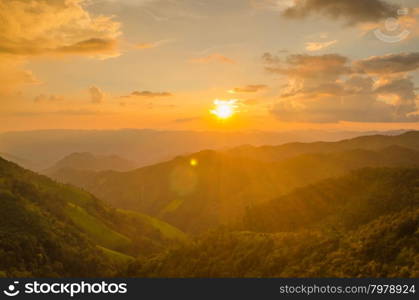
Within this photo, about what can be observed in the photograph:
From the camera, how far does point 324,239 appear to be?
2373 inches

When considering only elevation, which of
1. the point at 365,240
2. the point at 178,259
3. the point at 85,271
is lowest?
the point at 85,271

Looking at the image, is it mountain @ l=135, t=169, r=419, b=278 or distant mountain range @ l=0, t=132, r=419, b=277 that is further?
distant mountain range @ l=0, t=132, r=419, b=277

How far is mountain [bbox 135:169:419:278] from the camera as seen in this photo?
46.7 m

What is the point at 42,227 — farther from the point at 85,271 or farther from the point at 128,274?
the point at 128,274

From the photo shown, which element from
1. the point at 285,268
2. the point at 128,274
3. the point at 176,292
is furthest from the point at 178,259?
the point at 176,292

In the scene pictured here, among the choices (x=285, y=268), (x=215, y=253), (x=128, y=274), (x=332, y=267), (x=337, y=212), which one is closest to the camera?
(x=332, y=267)

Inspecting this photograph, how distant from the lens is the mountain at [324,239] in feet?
153

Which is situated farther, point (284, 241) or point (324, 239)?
point (284, 241)

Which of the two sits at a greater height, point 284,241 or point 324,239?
point 324,239

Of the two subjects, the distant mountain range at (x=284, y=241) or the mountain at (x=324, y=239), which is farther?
the distant mountain range at (x=284, y=241)

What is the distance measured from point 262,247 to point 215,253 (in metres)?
13.7

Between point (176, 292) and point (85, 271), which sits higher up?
point (176, 292)

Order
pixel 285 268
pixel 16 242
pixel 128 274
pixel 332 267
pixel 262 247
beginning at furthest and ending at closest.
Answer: pixel 16 242
pixel 128 274
pixel 262 247
pixel 285 268
pixel 332 267

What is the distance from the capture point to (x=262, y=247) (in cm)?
7050
